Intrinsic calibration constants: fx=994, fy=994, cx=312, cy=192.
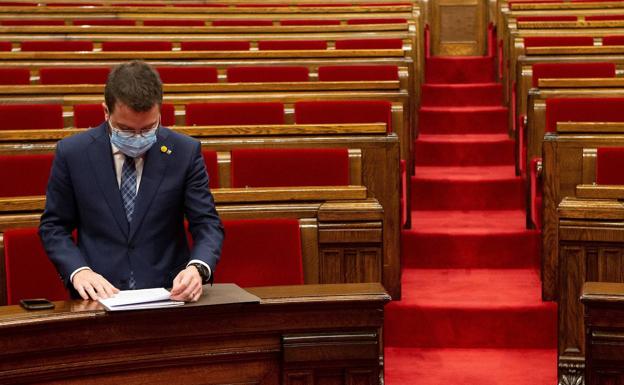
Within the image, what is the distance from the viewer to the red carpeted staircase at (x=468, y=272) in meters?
0.94

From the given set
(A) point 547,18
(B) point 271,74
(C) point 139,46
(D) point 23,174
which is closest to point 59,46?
(C) point 139,46

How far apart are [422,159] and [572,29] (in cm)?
44

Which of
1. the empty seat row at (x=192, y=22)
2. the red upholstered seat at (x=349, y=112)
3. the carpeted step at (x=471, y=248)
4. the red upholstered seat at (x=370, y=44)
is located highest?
the empty seat row at (x=192, y=22)

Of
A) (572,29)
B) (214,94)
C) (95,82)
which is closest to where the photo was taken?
(214,94)

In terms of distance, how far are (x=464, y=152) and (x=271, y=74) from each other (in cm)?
31

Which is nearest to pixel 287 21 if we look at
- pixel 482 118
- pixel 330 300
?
pixel 482 118

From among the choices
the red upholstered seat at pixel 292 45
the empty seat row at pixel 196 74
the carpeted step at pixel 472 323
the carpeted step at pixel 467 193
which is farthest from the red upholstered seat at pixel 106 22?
the carpeted step at pixel 472 323

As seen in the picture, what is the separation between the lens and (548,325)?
0.98m

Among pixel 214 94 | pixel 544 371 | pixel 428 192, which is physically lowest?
pixel 544 371

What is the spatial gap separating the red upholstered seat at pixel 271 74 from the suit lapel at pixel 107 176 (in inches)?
31.8

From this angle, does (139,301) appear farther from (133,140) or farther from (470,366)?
(470,366)

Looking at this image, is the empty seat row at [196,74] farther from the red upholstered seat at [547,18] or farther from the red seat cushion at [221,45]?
the red upholstered seat at [547,18]

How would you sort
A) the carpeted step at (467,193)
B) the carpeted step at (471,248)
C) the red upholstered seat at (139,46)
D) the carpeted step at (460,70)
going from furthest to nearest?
the carpeted step at (460,70)
the red upholstered seat at (139,46)
the carpeted step at (467,193)
the carpeted step at (471,248)

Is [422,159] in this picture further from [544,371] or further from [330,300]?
[330,300]
